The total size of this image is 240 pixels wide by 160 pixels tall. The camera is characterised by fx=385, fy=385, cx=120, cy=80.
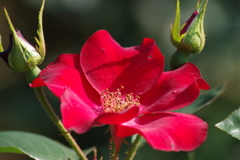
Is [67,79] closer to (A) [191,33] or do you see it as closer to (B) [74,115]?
(B) [74,115]

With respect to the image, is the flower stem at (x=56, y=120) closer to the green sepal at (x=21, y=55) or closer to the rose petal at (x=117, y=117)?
the green sepal at (x=21, y=55)

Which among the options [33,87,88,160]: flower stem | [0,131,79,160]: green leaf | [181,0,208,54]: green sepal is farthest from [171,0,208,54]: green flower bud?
[0,131,79,160]: green leaf

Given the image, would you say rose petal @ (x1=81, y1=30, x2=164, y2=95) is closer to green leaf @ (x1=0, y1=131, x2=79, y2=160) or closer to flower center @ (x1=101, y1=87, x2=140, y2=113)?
flower center @ (x1=101, y1=87, x2=140, y2=113)

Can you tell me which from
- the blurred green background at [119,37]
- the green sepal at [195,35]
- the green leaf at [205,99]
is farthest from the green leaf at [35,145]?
the blurred green background at [119,37]

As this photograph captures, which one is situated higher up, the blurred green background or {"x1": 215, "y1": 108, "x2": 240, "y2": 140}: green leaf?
{"x1": 215, "y1": 108, "x2": 240, "y2": 140}: green leaf

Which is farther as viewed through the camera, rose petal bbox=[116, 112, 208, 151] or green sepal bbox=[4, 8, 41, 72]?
green sepal bbox=[4, 8, 41, 72]

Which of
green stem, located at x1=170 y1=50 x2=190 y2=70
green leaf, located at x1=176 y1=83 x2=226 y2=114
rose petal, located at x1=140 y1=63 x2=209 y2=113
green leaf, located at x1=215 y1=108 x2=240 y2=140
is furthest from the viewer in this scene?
green leaf, located at x1=176 y1=83 x2=226 y2=114
